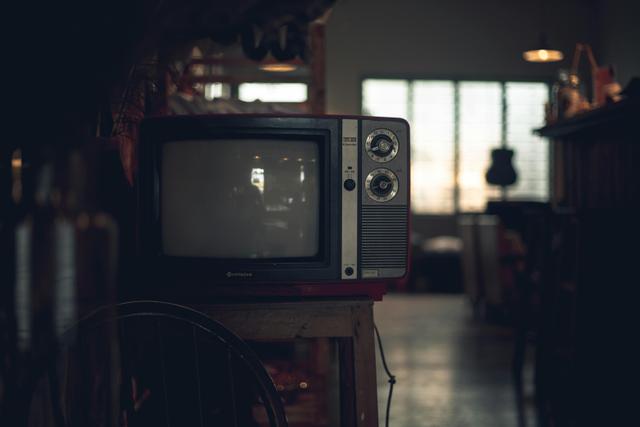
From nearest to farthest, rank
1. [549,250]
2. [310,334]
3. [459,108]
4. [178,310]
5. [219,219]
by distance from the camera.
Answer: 1. [178,310]
2. [310,334]
3. [219,219]
4. [549,250]
5. [459,108]

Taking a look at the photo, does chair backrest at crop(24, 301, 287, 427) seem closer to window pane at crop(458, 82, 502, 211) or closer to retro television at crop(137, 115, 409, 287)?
retro television at crop(137, 115, 409, 287)

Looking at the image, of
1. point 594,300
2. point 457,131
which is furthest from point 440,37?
point 594,300

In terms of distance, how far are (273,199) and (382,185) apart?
0.22 meters

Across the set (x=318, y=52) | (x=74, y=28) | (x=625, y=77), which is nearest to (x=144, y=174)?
(x=74, y=28)

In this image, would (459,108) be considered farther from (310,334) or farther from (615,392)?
(310,334)

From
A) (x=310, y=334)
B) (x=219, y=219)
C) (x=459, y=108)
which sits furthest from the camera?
(x=459, y=108)

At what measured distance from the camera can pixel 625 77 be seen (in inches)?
277

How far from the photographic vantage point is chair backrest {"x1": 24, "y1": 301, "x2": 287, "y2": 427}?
1055mm

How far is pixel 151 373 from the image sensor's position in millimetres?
1600

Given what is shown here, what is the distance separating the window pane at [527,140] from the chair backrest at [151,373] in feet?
21.4

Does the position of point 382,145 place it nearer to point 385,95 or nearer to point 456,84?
point 385,95

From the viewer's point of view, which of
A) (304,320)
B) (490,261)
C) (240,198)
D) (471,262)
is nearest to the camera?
(304,320)

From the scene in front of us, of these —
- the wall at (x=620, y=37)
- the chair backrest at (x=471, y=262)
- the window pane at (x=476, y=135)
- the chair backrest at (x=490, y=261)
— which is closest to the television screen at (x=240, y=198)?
the chair backrest at (x=490, y=261)

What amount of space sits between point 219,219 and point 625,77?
6461mm
